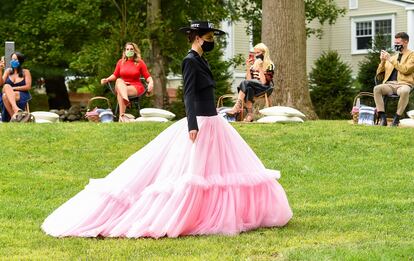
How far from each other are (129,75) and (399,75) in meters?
4.88

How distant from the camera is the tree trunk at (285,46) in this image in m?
18.3

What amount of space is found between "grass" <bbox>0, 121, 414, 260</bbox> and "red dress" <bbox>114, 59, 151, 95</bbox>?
4.46ft

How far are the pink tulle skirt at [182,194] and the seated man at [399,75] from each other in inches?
307

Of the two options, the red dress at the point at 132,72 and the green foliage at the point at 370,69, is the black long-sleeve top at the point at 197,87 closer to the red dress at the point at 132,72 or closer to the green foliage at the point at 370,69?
the red dress at the point at 132,72

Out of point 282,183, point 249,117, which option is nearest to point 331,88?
point 249,117

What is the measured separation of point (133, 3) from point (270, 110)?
12236 mm

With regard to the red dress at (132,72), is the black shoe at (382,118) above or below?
below

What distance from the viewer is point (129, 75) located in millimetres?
16531

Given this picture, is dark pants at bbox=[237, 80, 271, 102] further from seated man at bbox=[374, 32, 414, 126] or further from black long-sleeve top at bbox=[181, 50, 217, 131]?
black long-sleeve top at bbox=[181, 50, 217, 131]

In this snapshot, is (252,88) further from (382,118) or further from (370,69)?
(370,69)

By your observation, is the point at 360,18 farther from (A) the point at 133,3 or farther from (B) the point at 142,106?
(B) the point at 142,106

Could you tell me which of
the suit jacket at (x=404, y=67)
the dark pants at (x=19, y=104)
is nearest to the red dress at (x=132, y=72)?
the dark pants at (x=19, y=104)

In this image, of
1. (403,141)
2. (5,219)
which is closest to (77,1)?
(403,141)

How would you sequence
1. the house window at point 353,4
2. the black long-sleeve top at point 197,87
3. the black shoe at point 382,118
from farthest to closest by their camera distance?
1. the house window at point 353,4
2. the black shoe at point 382,118
3. the black long-sleeve top at point 197,87
